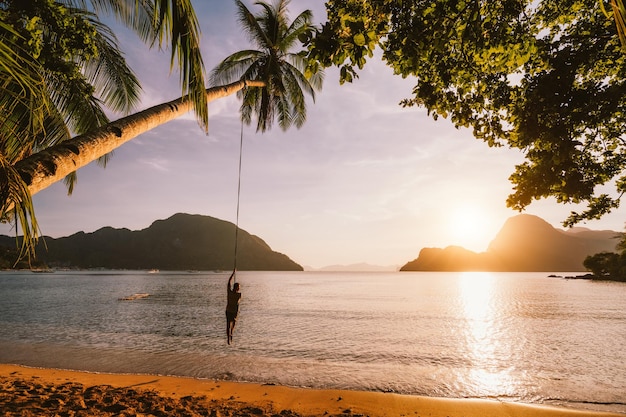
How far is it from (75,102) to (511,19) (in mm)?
9028

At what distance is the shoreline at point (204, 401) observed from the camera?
6836 millimetres

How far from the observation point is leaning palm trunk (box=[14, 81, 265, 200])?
2.80 meters

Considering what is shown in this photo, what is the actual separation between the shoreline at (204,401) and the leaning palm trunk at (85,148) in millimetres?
5868

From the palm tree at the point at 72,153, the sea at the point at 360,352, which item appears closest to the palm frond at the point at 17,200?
the palm tree at the point at 72,153

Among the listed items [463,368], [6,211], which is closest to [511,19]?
[6,211]

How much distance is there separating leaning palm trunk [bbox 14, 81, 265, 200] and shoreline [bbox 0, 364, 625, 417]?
5868 mm

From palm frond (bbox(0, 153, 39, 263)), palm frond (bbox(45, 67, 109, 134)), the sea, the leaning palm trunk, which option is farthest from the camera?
the sea

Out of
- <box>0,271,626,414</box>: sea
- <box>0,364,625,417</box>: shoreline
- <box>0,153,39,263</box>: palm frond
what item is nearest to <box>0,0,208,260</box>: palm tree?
<box>0,153,39,263</box>: palm frond

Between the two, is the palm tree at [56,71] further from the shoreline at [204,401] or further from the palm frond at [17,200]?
the shoreline at [204,401]

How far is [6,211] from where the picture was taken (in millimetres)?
2443

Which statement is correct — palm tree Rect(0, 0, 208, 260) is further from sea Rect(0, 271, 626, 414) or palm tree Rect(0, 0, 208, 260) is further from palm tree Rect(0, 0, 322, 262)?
sea Rect(0, 271, 626, 414)

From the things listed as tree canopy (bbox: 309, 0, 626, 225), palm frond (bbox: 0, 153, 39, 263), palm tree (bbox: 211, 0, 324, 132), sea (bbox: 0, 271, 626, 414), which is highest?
palm tree (bbox: 211, 0, 324, 132)

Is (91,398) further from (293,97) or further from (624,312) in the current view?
(624,312)

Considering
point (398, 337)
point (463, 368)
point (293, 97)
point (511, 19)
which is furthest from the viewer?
point (398, 337)
